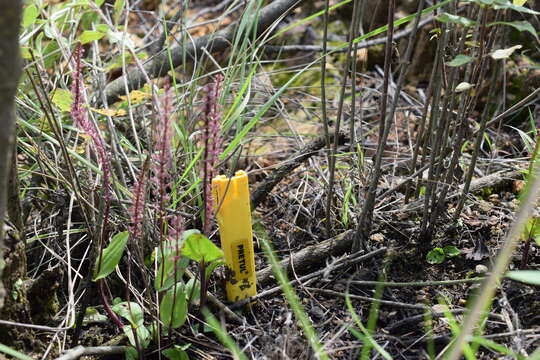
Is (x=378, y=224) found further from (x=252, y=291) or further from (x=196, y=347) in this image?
(x=196, y=347)

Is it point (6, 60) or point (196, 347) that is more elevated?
point (6, 60)

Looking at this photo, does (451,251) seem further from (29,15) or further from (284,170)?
(29,15)

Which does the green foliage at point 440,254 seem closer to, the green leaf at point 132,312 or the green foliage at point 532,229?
the green foliage at point 532,229

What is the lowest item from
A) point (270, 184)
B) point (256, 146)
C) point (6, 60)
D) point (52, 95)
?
point (256, 146)

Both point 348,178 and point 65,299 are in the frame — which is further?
point 348,178

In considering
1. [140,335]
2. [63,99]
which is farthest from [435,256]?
[63,99]

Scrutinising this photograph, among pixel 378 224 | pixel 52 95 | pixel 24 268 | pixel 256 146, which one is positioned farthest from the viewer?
pixel 256 146

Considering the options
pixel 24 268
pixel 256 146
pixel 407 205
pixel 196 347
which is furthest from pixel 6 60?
pixel 256 146
